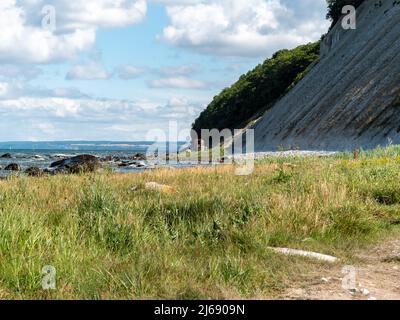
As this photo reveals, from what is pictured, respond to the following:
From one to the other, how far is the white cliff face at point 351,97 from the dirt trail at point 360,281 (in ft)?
103

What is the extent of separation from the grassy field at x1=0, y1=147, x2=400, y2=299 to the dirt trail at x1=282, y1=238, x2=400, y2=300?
249 mm

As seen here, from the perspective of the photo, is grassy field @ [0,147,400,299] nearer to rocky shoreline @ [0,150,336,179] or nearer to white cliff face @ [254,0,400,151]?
rocky shoreline @ [0,150,336,179]

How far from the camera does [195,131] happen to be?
12500 cm

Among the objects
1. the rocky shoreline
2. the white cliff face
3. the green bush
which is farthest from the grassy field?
the green bush

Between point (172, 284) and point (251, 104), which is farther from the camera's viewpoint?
point (251, 104)

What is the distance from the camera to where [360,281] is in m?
7.31

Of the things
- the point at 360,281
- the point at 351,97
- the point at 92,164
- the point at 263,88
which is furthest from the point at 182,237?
the point at 263,88

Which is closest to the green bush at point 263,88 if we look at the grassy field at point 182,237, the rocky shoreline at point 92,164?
the rocky shoreline at point 92,164
